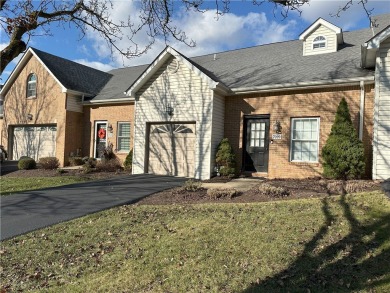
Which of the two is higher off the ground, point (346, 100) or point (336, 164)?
point (346, 100)

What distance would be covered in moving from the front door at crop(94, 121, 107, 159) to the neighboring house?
59 mm

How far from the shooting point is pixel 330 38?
14.1 metres

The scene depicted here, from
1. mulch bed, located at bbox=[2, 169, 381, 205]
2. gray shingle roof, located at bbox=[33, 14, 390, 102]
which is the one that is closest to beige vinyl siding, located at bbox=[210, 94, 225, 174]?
gray shingle roof, located at bbox=[33, 14, 390, 102]

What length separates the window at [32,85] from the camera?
1934 centimetres

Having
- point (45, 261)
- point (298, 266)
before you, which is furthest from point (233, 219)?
point (45, 261)

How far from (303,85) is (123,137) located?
9557 mm

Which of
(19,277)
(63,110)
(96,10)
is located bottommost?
(19,277)

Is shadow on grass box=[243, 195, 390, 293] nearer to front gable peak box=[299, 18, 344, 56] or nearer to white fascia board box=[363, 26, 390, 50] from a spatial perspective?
white fascia board box=[363, 26, 390, 50]

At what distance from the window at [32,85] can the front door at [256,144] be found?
1314 cm

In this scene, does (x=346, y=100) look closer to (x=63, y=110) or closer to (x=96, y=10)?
(x=96, y=10)

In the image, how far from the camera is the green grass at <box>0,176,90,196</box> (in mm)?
11766

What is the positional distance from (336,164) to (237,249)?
6.41 metres

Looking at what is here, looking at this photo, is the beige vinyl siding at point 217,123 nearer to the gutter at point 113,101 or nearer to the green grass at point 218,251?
the gutter at point 113,101

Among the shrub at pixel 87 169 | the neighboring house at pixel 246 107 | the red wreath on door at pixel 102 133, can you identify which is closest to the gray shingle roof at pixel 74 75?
the neighboring house at pixel 246 107
